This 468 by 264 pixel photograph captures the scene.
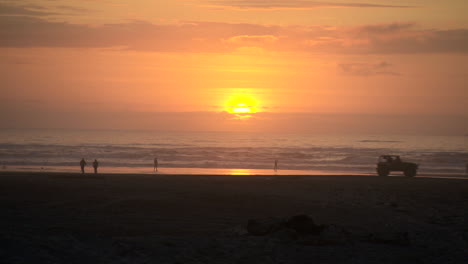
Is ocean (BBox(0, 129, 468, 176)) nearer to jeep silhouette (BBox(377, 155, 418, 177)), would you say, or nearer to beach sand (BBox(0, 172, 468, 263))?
jeep silhouette (BBox(377, 155, 418, 177))

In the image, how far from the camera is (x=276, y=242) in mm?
12625

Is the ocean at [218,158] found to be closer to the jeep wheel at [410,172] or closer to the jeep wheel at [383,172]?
the jeep wheel at [410,172]

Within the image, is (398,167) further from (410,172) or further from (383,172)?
(383,172)

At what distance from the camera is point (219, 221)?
629 inches

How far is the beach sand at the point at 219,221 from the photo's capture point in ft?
36.7

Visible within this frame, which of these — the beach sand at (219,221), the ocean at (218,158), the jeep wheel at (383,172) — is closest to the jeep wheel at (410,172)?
the jeep wheel at (383,172)

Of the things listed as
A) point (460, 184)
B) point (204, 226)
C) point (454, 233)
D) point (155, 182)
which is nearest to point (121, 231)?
point (204, 226)

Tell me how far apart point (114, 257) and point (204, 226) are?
4708 mm

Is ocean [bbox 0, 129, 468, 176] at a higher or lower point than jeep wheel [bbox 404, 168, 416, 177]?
higher

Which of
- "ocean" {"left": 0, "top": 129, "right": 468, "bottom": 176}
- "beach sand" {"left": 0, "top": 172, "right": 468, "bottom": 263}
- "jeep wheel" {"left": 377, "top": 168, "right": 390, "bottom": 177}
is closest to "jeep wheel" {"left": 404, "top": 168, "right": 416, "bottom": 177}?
"jeep wheel" {"left": 377, "top": 168, "right": 390, "bottom": 177}

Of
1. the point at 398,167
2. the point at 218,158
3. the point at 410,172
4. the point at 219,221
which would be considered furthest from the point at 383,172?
the point at 218,158

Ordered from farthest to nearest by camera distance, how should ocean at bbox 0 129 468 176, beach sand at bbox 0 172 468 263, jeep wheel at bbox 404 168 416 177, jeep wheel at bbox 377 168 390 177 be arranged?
ocean at bbox 0 129 468 176, jeep wheel at bbox 377 168 390 177, jeep wheel at bbox 404 168 416 177, beach sand at bbox 0 172 468 263

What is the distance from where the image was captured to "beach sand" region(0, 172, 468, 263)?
1119 cm

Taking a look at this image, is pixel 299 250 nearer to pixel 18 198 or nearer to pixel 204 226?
pixel 204 226
